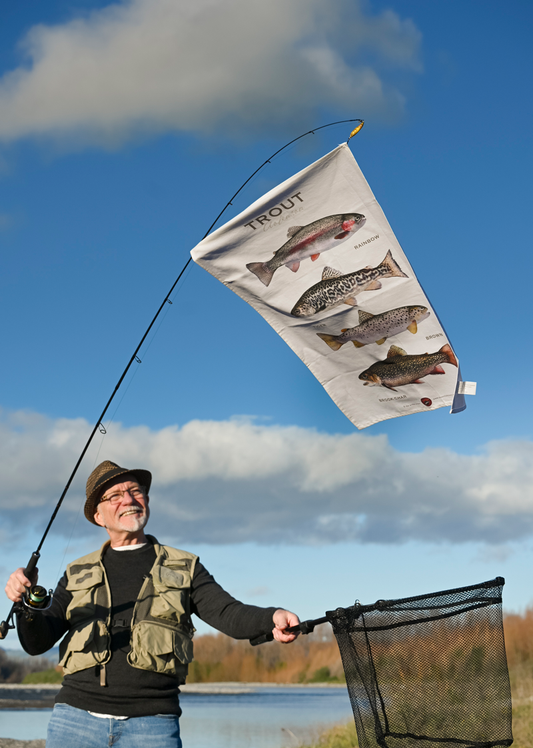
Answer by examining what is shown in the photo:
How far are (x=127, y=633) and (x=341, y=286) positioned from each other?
3.19 m

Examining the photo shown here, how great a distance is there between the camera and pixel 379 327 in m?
5.86

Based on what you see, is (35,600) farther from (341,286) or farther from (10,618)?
(341,286)

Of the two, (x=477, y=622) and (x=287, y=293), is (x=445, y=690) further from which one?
(x=287, y=293)

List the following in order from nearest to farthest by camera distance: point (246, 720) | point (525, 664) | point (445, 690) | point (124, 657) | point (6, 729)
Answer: point (445, 690)
point (124, 657)
point (525, 664)
point (6, 729)
point (246, 720)

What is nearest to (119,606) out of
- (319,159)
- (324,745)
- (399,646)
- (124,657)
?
(124,657)

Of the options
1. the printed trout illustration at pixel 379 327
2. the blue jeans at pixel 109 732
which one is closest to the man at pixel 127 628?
the blue jeans at pixel 109 732

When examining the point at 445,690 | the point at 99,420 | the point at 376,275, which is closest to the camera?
the point at 445,690

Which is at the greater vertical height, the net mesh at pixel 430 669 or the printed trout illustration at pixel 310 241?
the printed trout illustration at pixel 310 241

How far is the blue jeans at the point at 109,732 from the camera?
11.1 feet

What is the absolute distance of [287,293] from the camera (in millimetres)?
5828

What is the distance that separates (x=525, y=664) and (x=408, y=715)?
1050 cm

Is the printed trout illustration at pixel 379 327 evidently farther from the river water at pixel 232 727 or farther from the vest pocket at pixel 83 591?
the river water at pixel 232 727

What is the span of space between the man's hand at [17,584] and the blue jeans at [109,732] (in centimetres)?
62

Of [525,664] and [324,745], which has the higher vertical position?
[525,664]
